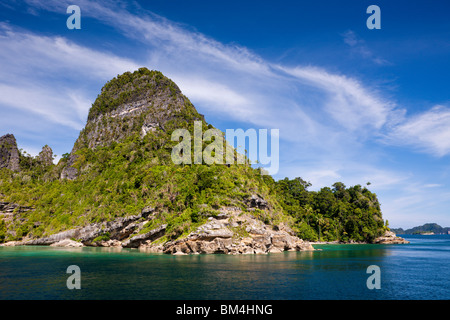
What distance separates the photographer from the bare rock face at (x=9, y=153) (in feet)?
499

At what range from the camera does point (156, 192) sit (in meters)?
96.8

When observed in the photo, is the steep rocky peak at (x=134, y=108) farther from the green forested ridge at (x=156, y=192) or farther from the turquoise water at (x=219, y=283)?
the turquoise water at (x=219, y=283)

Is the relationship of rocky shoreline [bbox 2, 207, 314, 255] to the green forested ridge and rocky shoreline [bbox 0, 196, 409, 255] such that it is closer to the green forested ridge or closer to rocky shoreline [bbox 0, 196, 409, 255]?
rocky shoreline [bbox 0, 196, 409, 255]

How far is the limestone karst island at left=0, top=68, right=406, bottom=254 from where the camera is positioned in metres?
80.6

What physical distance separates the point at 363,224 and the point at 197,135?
8305 centimetres

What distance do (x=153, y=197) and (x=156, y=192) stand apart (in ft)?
6.28

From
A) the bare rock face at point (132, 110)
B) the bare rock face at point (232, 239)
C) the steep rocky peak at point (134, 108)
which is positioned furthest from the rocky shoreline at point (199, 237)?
the steep rocky peak at point (134, 108)

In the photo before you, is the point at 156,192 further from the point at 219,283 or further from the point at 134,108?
the point at 134,108

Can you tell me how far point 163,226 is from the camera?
8206cm

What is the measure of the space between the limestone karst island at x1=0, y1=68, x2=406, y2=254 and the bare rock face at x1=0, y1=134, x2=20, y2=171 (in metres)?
0.46

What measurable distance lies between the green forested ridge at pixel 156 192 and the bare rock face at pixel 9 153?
168 inches
